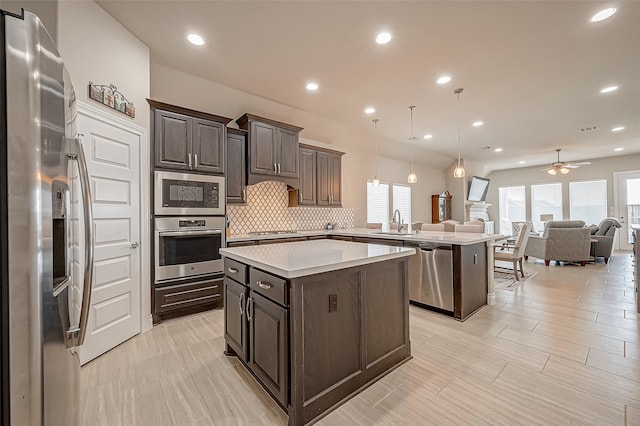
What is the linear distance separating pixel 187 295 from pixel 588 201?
12.3m

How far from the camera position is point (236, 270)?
205cm

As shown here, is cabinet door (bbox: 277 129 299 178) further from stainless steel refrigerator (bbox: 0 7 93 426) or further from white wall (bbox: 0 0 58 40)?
stainless steel refrigerator (bbox: 0 7 93 426)

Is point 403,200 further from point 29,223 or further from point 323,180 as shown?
point 29,223

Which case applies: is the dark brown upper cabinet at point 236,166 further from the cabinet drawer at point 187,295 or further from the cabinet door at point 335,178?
the cabinet door at point 335,178

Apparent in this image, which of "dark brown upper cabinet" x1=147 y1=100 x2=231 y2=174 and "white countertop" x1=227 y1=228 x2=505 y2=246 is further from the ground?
"dark brown upper cabinet" x1=147 y1=100 x2=231 y2=174

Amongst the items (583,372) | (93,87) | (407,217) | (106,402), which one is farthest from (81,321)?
(407,217)

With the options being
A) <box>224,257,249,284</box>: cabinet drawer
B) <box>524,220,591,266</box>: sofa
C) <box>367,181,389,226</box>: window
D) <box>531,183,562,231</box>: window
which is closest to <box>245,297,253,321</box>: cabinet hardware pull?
<box>224,257,249,284</box>: cabinet drawer

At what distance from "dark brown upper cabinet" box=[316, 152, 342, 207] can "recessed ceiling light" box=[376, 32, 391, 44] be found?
8.01 ft

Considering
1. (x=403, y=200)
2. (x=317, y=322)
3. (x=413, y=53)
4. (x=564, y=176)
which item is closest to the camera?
(x=317, y=322)

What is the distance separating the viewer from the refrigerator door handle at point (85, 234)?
3.63 ft

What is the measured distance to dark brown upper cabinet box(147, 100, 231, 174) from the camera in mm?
3020

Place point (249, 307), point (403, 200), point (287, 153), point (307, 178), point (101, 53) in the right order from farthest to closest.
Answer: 1. point (403, 200)
2. point (307, 178)
3. point (287, 153)
4. point (101, 53)
5. point (249, 307)

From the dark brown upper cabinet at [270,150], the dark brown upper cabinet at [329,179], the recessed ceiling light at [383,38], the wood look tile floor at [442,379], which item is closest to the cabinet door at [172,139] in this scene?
the dark brown upper cabinet at [270,150]

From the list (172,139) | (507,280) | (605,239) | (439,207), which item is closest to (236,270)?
(172,139)
